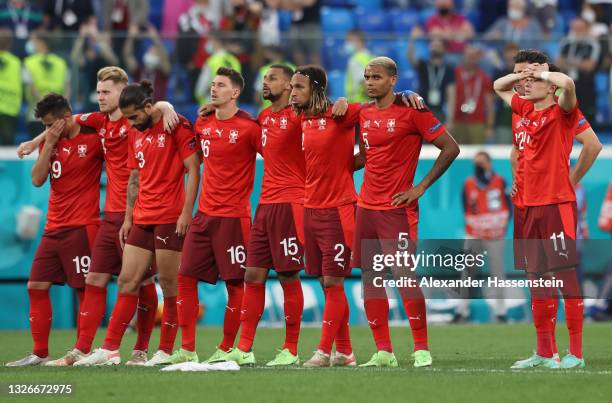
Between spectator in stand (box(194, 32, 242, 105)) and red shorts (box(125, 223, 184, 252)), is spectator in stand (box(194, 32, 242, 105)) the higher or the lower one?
the higher one

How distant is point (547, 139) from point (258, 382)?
3.22 meters

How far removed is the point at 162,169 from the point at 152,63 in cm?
675

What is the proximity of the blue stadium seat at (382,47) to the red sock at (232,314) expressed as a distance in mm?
7743

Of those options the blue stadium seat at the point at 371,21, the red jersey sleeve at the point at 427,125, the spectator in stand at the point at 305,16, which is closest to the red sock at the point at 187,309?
the red jersey sleeve at the point at 427,125

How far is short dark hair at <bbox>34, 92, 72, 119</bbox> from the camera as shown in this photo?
10.9 metres

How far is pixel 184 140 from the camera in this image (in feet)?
34.4

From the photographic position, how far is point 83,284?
11.1 metres

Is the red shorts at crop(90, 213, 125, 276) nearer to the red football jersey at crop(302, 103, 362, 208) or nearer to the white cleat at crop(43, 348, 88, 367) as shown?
the white cleat at crop(43, 348, 88, 367)

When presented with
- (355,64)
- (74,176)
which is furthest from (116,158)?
(355,64)

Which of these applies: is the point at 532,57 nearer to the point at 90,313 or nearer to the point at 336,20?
the point at 90,313

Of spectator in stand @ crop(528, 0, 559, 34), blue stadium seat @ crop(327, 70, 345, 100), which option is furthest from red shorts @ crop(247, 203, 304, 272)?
spectator in stand @ crop(528, 0, 559, 34)

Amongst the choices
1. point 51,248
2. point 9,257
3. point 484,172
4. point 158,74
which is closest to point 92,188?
point 51,248

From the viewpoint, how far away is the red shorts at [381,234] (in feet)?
32.9

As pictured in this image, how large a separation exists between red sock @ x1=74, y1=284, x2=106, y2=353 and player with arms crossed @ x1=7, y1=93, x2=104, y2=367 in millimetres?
360
